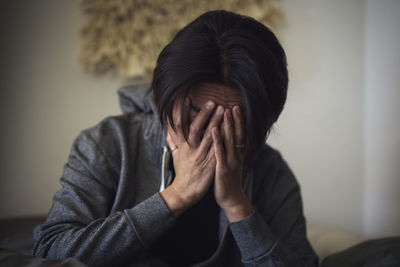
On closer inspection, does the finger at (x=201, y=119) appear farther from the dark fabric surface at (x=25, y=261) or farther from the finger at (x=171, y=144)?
the dark fabric surface at (x=25, y=261)

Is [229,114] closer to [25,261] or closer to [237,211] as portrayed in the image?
[237,211]

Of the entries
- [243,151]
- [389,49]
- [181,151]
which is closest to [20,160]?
[181,151]

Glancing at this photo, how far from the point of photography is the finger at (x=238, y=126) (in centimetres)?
63

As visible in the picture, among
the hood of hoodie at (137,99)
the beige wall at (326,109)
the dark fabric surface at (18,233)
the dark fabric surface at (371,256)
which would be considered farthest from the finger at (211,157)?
the beige wall at (326,109)

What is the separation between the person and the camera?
602 millimetres

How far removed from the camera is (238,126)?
0.65 metres

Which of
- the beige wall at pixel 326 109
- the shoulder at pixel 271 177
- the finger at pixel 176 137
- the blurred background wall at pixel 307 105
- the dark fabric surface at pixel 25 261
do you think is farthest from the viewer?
the beige wall at pixel 326 109

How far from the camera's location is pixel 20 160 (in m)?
1.15

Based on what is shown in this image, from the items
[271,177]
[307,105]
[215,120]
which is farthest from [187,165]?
[307,105]

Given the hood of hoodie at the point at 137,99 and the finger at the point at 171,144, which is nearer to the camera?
the finger at the point at 171,144

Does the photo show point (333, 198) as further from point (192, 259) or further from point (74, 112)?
point (74, 112)

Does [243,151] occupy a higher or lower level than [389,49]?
lower

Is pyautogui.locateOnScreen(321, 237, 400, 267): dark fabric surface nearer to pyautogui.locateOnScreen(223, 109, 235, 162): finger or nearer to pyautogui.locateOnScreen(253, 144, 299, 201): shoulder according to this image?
pyautogui.locateOnScreen(253, 144, 299, 201): shoulder

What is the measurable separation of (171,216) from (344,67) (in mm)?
1322
